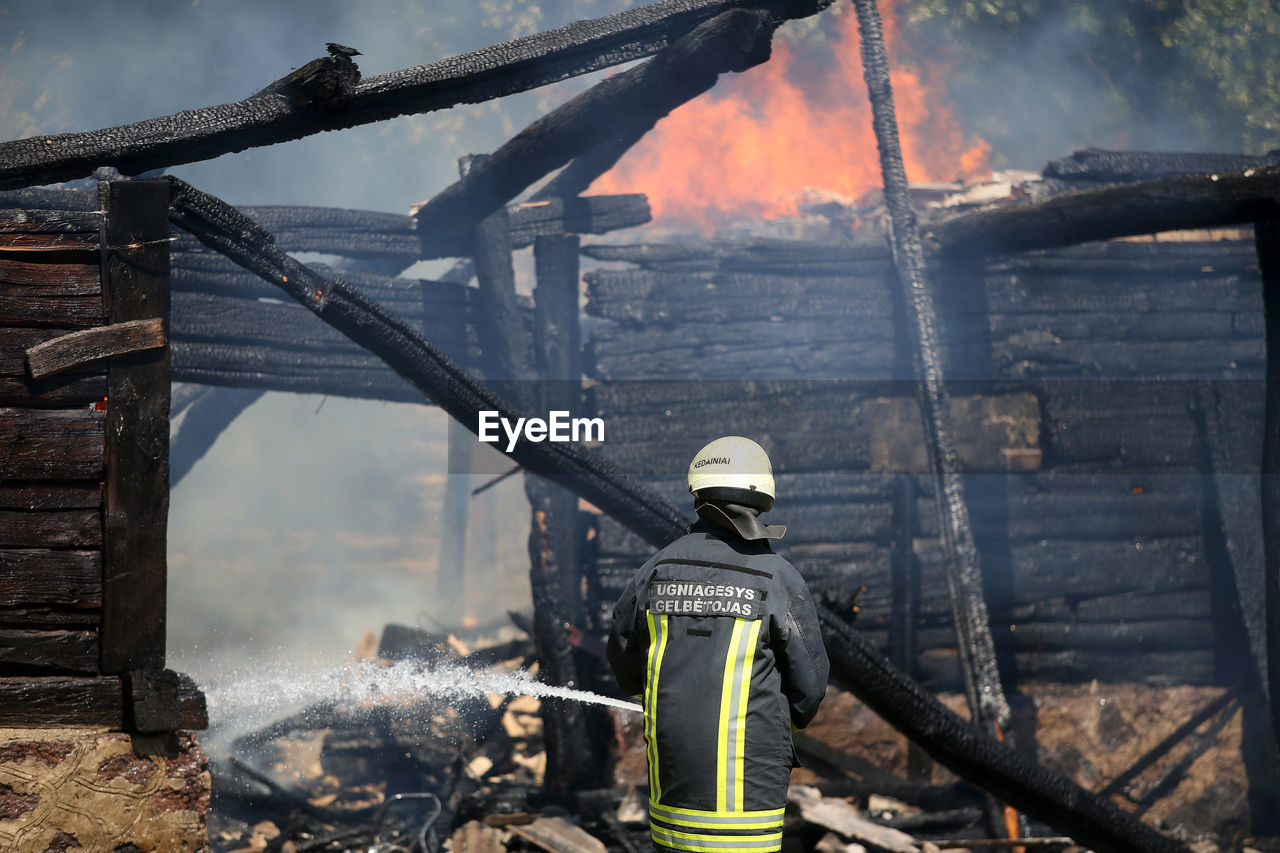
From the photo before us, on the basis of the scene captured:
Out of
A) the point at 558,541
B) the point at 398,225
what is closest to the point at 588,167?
the point at 398,225

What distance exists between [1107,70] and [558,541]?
11.9 m

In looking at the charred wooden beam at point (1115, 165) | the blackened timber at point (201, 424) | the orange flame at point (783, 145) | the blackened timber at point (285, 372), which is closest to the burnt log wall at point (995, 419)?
the charred wooden beam at point (1115, 165)

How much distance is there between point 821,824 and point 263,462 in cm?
1099

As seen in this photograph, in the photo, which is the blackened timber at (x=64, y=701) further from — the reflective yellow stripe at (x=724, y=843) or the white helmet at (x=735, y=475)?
the white helmet at (x=735, y=475)

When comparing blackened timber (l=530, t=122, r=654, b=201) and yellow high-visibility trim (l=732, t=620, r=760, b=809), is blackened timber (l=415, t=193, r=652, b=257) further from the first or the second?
yellow high-visibility trim (l=732, t=620, r=760, b=809)

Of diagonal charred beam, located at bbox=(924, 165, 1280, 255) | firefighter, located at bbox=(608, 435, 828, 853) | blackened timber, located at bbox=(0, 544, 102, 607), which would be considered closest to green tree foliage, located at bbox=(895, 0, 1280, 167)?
diagonal charred beam, located at bbox=(924, 165, 1280, 255)

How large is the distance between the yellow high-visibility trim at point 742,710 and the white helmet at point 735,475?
44 centimetres

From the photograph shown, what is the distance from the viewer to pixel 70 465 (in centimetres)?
337

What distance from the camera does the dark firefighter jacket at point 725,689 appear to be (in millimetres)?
2744

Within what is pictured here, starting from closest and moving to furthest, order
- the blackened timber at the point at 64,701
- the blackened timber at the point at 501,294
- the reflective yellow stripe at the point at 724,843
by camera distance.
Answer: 1. the reflective yellow stripe at the point at 724,843
2. the blackened timber at the point at 64,701
3. the blackened timber at the point at 501,294

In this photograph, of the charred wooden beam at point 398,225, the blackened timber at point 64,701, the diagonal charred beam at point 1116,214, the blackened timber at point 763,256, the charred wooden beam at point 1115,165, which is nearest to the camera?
the blackened timber at point 64,701

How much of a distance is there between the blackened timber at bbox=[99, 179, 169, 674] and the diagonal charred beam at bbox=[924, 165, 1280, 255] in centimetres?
575

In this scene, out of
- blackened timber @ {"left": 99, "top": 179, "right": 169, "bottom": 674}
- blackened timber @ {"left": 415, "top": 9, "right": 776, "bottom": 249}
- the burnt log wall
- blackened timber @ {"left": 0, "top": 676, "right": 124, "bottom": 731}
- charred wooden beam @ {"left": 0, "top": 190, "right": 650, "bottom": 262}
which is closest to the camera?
blackened timber @ {"left": 0, "top": 676, "right": 124, "bottom": 731}

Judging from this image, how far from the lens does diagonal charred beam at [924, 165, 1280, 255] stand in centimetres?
560
